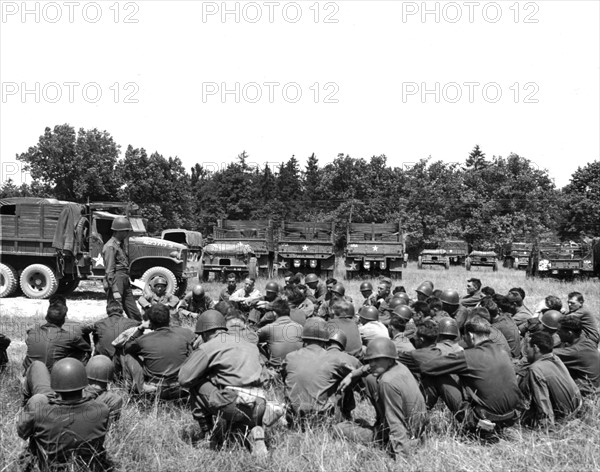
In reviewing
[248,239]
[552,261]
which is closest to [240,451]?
[248,239]

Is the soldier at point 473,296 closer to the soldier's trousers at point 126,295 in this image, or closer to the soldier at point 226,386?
the soldier's trousers at point 126,295

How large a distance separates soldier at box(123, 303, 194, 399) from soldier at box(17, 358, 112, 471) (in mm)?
1585

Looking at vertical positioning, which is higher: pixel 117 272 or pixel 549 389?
pixel 117 272

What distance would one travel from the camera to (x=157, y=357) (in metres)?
5.64

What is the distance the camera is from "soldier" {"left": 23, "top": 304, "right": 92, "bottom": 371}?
219 inches

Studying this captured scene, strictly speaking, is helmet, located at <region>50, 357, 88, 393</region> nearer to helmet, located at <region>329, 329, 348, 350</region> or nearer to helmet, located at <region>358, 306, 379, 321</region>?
helmet, located at <region>329, 329, 348, 350</region>

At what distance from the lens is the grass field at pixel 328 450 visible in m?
4.38

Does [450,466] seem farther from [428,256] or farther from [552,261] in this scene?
[428,256]

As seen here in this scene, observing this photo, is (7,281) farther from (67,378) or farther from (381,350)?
(381,350)

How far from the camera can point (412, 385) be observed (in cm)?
466

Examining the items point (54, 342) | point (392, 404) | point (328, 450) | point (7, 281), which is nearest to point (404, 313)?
point (392, 404)

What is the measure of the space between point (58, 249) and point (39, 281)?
46.2 inches

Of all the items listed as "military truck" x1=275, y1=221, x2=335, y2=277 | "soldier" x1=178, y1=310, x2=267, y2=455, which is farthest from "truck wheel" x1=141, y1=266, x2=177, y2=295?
"soldier" x1=178, y1=310, x2=267, y2=455

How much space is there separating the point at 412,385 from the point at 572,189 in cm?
4948
